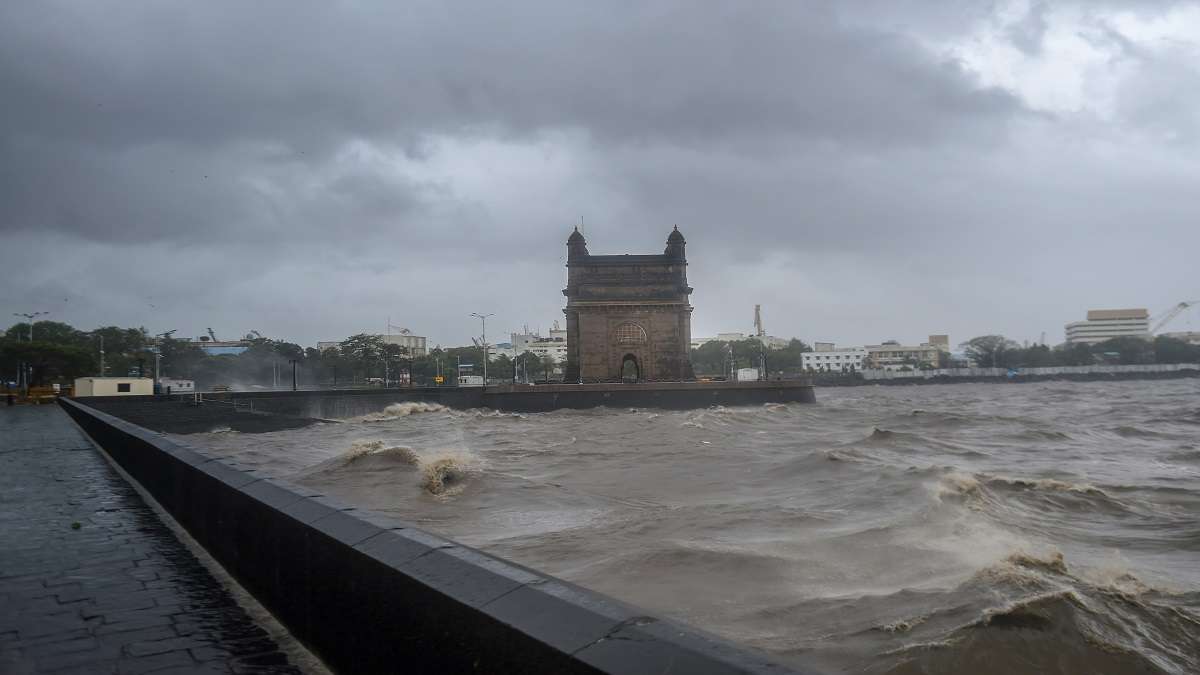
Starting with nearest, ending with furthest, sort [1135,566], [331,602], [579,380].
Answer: [331,602], [1135,566], [579,380]

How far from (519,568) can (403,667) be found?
1.75 feet

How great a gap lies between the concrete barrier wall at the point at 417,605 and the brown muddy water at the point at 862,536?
319 centimetres

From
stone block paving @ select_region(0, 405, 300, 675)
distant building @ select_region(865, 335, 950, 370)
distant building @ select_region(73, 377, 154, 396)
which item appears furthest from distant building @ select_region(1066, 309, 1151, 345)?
stone block paving @ select_region(0, 405, 300, 675)

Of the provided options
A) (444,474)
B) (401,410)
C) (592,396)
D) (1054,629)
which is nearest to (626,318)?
(592,396)

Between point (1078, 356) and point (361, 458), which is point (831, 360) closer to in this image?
point (1078, 356)

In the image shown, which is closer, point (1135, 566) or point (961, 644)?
point (961, 644)

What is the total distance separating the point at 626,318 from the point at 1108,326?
157 meters

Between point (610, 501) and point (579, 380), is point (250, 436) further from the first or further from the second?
point (579, 380)

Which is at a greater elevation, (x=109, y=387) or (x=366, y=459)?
(x=109, y=387)

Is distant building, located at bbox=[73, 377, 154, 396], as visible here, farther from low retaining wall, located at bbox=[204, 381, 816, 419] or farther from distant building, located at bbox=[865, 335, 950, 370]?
distant building, located at bbox=[865, 335, 950, 370]

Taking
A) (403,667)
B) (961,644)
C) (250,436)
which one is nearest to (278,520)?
(403,667)

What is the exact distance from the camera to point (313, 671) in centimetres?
357

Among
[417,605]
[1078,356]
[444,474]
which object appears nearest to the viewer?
[417,605]

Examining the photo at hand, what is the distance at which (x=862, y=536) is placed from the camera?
927 centimetres
